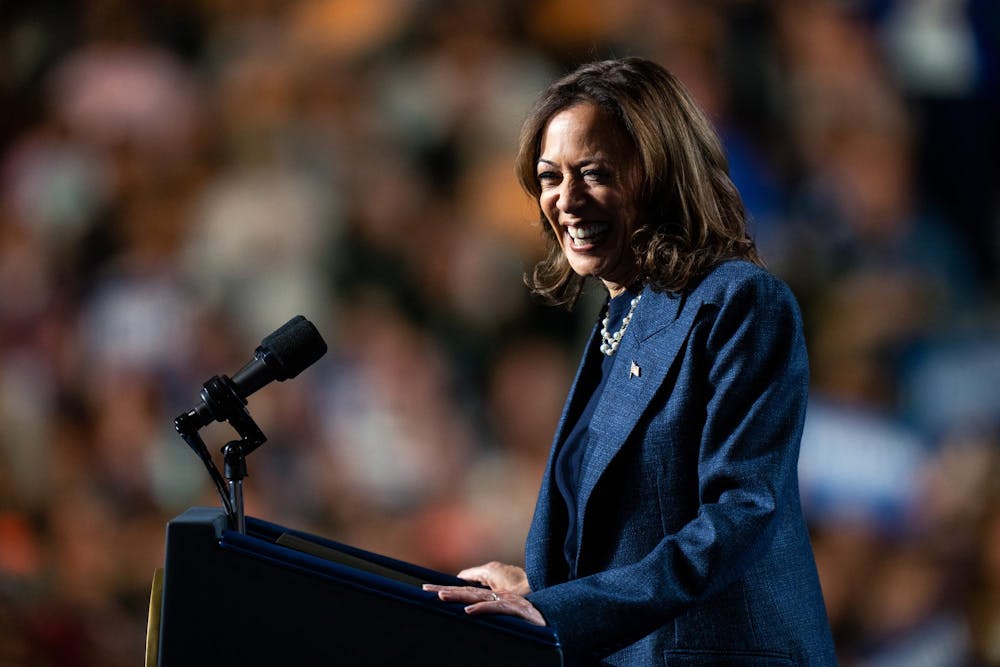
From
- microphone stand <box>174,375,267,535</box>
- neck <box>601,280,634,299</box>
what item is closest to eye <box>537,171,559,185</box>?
neck <box>601,280,634,299</box>

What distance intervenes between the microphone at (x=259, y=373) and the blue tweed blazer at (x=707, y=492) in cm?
36

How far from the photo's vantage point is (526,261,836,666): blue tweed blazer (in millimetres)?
1258

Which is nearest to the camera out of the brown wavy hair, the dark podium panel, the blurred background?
the dark podium panel

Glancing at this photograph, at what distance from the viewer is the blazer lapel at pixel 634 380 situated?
1.38 m

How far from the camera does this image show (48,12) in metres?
4.40

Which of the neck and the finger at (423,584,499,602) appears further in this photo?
the neck

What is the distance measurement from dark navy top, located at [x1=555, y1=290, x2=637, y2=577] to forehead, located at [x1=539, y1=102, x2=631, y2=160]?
21cm

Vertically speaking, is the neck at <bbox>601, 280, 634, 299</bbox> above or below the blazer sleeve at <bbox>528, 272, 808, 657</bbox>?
above

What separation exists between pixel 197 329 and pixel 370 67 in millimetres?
1096

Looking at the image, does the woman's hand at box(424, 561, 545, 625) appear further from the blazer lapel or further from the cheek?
the cheek

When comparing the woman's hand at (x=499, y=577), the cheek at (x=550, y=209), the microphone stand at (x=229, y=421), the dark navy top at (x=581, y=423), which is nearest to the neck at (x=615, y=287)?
the dark navy top at (x=581, y=423)

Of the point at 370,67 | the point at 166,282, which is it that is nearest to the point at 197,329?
the point at 166,282

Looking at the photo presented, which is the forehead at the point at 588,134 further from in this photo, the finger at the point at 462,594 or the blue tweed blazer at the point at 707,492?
the finger at the point at 462,594

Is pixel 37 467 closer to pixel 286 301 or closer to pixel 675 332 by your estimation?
pixel 286 301
